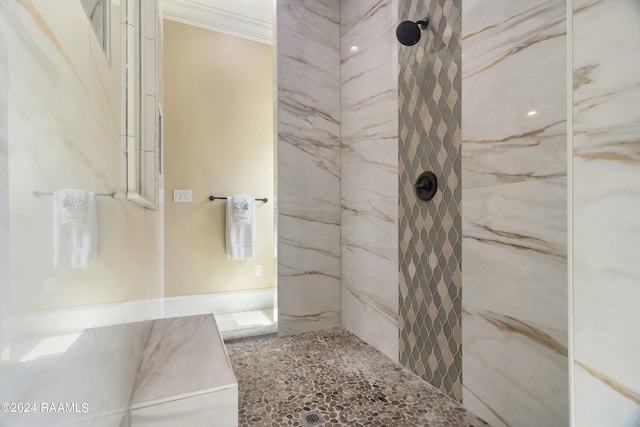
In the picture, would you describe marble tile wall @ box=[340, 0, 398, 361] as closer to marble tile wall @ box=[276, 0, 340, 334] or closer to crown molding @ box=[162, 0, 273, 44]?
marble tile wall @ box=[276, 0, 340, 334]

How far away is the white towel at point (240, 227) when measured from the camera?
292 centimetres

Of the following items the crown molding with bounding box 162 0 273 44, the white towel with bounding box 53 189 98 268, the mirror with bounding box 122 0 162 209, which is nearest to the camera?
the white towel with bounding box 53 189 98 268

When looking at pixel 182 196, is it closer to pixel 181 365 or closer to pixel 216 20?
pixel 216 20

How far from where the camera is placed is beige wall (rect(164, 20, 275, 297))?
2.80 m

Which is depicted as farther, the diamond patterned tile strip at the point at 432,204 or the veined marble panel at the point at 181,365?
the diamond patterned tile strip at the point at 432,204

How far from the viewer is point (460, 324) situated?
4.07 feet

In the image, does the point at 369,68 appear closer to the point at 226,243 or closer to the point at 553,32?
the point at 553,32

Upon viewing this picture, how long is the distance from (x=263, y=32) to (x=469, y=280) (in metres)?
3.17

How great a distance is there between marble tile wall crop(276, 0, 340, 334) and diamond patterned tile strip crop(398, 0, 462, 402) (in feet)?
2.08

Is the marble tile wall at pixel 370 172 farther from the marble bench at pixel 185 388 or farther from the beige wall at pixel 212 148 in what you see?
the beige wall at pixel 212 148

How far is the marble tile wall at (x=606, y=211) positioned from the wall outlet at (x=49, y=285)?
29.8 inches

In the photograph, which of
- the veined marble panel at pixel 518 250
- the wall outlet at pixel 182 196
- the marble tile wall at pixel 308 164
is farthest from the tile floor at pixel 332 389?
the wall outlet at pixel 182 196

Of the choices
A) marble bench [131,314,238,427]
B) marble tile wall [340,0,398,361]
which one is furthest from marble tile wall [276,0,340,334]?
marble bench [131,314,238,427]

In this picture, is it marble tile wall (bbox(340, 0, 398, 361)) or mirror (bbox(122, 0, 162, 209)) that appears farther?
marble tile wall (bbox(340, 0, 398, 361))
